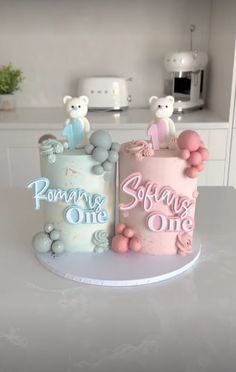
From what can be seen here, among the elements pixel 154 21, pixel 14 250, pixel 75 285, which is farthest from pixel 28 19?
pixel 75 285

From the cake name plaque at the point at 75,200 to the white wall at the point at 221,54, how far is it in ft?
4.63

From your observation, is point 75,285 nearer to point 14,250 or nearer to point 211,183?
point 14,250

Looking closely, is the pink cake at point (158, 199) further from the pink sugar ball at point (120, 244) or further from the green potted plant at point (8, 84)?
the green potted plant at point (8, 84)

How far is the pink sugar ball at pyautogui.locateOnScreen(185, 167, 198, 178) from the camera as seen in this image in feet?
2.28

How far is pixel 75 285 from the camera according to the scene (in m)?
0.66

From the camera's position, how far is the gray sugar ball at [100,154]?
69cm

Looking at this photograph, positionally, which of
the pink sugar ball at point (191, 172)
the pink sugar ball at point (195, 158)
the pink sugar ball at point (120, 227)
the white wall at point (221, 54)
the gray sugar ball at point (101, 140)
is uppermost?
the white wall at point (221, 54)

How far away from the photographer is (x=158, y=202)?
712 mm

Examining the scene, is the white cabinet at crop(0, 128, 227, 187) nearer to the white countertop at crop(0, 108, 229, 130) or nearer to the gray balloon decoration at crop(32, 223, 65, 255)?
the white countertop at crop(0, 108, 229, 130)

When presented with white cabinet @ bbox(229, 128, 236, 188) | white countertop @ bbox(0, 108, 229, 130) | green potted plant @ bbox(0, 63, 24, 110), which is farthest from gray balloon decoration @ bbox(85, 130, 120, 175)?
green potted plant @ bbox(0, 63, 24, 110)

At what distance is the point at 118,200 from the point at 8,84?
1708mm

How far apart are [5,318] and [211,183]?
1.58 m

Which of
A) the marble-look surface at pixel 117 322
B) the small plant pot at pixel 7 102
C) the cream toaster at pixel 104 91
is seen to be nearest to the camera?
the marble-look surface at pixel 117 322

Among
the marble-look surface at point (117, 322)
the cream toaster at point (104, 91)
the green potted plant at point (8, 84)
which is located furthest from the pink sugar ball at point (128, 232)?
the green potted plant at point (8, 84)
